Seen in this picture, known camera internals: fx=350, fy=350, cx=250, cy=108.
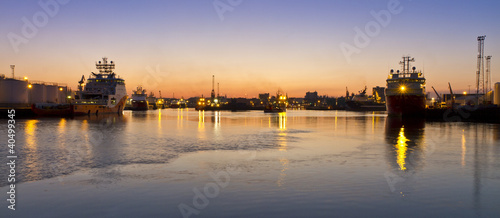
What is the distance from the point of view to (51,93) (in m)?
105

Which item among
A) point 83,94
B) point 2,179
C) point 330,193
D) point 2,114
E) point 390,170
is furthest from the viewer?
point 83,94

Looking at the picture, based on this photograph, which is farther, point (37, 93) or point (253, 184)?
point (37, 93)

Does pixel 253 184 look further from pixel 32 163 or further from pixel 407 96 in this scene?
pixel 407 96

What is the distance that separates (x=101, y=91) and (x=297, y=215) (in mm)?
97503

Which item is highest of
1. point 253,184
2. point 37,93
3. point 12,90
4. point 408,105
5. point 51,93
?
point 12,90

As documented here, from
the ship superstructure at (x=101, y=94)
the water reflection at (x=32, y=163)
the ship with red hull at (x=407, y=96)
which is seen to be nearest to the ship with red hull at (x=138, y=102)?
the ship superstructure at (x=101, y=94)

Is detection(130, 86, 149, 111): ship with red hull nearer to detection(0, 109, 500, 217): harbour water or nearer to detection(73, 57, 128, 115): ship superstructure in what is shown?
detection(73, 57, 128, 115): ship superstructure

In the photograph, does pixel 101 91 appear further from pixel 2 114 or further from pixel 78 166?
pixel 78 166

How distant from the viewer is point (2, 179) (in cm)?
1395

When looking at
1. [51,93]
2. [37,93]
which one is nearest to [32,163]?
[37,93]

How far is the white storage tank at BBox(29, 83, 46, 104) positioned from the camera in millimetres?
96469

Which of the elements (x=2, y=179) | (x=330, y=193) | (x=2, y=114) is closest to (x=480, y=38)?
(x=330, y=193)

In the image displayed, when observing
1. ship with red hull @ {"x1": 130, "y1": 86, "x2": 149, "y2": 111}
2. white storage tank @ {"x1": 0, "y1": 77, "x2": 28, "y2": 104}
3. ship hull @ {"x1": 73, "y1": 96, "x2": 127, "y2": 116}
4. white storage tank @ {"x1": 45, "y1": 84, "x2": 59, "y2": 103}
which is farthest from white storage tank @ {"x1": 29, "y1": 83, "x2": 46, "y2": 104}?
ship with red hull @ {"x1": 130, "y1": 86, "x2": 149, "y2": 111}

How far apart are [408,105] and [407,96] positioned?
218 centimetres
